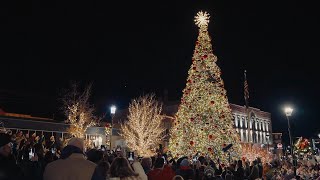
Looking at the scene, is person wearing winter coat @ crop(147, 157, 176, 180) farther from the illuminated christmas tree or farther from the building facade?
the building facade

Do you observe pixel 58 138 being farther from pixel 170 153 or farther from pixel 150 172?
pixel 150 172

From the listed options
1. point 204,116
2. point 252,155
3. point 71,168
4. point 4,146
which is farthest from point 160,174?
point 252,155

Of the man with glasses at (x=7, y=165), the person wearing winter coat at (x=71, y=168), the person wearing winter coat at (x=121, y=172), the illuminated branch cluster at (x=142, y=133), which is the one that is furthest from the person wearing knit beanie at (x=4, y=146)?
the illuminated branch cluster at (x=142, y=133)

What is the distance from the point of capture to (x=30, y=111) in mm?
43156

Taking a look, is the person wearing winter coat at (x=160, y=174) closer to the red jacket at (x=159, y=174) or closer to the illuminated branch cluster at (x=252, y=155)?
the red jacket at (x=159, y=174)

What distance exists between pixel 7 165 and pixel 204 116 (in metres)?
22.3

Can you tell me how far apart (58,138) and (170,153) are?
15991 millimetres

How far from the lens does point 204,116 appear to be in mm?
25781

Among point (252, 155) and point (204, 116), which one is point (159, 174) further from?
point (252, 155)

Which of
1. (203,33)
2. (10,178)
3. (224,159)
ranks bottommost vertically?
(224,159)

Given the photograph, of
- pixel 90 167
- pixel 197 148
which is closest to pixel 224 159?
pixel 197 148

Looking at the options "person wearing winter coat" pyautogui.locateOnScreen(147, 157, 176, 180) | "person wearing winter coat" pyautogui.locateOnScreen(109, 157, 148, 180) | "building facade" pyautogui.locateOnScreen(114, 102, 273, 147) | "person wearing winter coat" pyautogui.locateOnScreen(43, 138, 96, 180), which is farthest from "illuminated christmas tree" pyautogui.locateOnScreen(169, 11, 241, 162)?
"building facade" pyautogui.locateOnScreen(114, 102, 273, 147)

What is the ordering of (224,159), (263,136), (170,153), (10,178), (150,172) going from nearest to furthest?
(10,178)
(150,172)
(224,159)
(170,153)
(263,136)

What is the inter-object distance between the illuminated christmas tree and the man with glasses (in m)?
21.2
